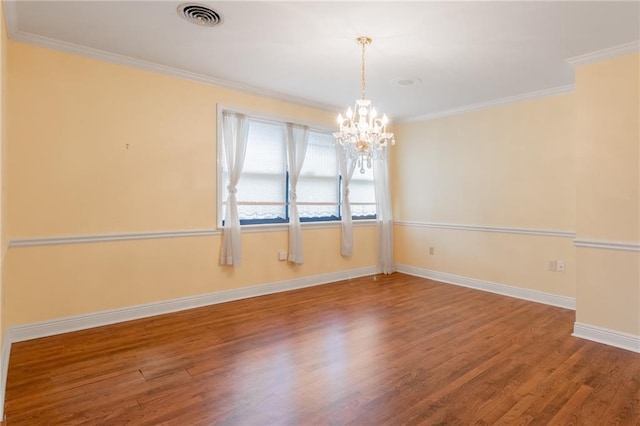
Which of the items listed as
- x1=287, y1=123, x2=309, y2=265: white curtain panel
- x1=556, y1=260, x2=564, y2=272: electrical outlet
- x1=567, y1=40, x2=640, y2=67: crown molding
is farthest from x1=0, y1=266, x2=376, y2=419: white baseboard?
x1=567, y1=40, x2=640, y2=67: crown molding

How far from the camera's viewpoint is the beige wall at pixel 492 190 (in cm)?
418

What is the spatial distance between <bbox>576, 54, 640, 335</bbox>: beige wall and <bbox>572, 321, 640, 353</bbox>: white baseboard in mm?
43

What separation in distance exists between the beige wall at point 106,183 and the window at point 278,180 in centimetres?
33

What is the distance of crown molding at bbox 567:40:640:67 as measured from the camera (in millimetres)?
2988

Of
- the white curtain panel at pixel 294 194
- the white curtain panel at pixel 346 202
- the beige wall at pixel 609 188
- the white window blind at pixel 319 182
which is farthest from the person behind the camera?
the white curtain panel at pixel 346 202

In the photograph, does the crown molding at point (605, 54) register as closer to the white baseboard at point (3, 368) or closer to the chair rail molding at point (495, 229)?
the chair rail molding at point (495, 229)

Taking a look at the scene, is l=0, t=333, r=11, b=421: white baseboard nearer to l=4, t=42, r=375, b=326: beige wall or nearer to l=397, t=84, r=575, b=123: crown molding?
l=4, t=42, r=375, b=326: beige wall

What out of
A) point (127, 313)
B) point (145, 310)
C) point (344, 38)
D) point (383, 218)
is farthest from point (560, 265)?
point (127, 313)

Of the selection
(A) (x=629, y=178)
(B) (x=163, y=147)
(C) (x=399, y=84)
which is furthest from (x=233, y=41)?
(A) (x=629, y=178)

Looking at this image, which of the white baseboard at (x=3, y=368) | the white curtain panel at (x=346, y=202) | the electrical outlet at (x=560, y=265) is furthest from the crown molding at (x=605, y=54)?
the white baseboard at (x=3, y=368)

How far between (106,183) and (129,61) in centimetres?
124

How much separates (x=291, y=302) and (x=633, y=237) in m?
3.40

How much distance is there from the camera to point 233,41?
3.04 metres

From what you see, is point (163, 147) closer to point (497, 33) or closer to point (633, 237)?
point (497, 33)
